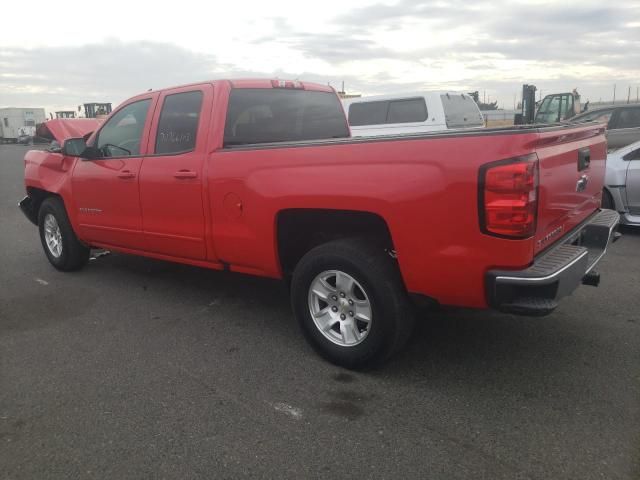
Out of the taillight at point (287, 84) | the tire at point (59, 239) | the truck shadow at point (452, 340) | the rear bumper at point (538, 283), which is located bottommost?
the truck shadow at point (452, 340)

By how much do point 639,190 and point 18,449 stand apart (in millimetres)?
7203

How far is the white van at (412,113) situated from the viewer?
10656mm

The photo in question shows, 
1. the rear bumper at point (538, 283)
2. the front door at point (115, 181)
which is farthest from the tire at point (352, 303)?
the front door at point (115, 181)

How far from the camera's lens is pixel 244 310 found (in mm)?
4715

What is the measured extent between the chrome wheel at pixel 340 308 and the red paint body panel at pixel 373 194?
39 centimetres

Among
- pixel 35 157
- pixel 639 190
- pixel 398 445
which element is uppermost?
pixel 35 157

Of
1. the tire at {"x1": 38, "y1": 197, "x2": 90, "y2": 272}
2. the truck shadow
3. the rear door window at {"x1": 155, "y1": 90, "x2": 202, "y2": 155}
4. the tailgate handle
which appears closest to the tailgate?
the tailgate handle

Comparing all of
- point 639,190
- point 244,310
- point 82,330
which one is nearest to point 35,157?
point 82,330

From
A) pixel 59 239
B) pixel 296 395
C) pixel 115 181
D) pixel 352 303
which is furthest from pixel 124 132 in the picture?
pixel 296 395

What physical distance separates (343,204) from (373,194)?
0.22m

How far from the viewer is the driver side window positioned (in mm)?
4836

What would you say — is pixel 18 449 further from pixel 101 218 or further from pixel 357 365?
pixel 101 218

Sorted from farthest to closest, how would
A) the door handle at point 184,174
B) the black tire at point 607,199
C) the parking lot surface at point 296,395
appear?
1. the black tire at point 607,199
2. the door handle at point 184,174
3. the parking lot surface at point 296,395

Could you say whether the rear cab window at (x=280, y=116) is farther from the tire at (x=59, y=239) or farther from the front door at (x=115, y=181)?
the tire at (x=59, y=239)
